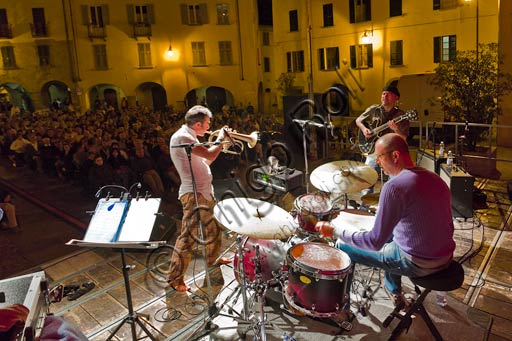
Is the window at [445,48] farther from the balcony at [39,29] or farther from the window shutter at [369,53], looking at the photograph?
the balcony at [39,29]

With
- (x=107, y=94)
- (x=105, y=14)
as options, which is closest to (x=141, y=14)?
(x=105, y=14)

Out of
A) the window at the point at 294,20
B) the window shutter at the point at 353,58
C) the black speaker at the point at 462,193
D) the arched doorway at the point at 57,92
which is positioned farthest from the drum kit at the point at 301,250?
the arched doorway at the point at 57,92

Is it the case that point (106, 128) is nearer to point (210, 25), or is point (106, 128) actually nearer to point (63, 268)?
point (63, 268)

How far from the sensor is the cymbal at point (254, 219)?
2.77m

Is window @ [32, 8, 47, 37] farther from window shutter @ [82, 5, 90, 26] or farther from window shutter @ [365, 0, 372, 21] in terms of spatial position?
window shutter @ [365, 0, 372, 21]

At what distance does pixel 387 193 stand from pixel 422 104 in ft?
45.4

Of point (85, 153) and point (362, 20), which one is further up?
point (362, 20)

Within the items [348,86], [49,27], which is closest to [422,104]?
[348,86]

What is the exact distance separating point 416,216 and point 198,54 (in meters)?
21.1

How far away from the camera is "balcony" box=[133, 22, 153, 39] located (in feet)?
69.3

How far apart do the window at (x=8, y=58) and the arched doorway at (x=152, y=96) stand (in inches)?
266

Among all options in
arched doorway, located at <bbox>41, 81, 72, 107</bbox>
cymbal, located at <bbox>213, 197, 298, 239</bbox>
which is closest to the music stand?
cymbal, located at <bbox>213, 197, 298, 239</bbox>

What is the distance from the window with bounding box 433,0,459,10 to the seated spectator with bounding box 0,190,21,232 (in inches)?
704

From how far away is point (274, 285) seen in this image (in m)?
3.38
